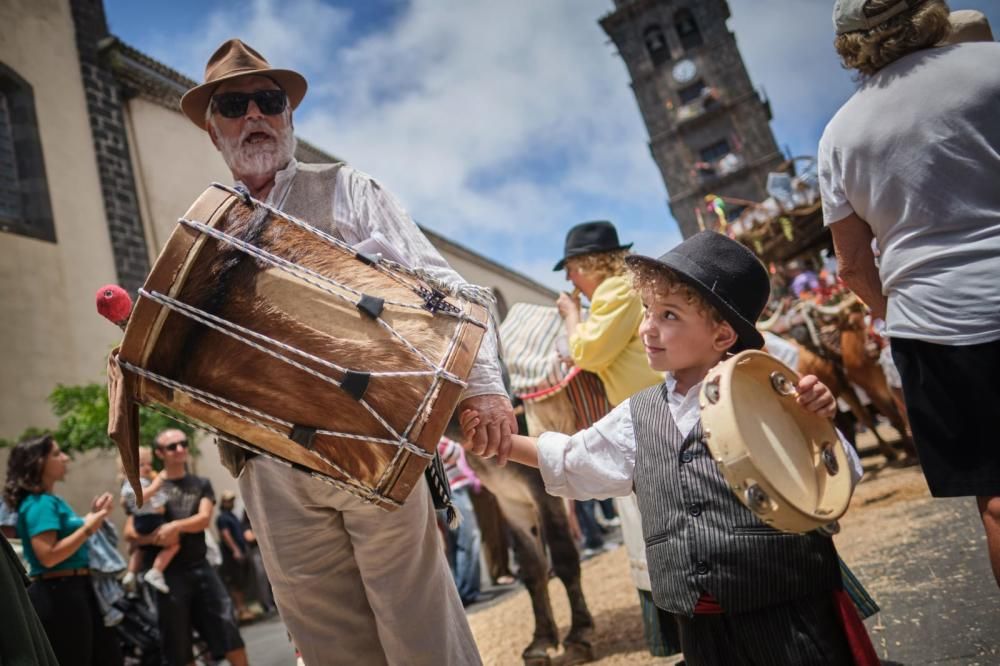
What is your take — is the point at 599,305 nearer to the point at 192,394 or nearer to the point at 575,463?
the point at 575,463

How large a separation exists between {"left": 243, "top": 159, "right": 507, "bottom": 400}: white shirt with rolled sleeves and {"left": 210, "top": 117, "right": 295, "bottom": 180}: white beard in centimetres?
4

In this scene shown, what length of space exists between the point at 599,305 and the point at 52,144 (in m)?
9.87

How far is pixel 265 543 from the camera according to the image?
6.56 feet

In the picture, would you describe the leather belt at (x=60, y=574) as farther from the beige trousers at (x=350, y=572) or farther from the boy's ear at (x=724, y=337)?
the boy's ear at (x=724, y=337)

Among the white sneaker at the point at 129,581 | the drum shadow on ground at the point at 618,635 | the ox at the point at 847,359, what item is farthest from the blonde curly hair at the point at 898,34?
the white sneaker at the point at 129,581

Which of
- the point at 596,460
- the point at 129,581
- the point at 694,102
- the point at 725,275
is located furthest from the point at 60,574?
the point at 694,102

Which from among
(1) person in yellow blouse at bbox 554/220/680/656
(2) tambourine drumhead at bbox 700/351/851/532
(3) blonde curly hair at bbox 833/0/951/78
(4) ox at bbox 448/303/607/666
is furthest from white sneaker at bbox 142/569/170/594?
(3) blonde curly hair at bbox 833/0/951/78

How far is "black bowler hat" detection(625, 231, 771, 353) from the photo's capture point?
5.48 feet

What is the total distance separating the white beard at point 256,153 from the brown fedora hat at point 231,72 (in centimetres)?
16

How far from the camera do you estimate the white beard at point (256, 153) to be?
7.02ft

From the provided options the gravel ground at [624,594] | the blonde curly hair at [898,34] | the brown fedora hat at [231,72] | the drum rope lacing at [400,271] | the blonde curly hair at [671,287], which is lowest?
the gravel ground at [624,594]

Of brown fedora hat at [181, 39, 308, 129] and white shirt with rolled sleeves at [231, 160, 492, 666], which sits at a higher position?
brown fedora hat at [181, 39, 308, 129]

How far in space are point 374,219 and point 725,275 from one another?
102cm

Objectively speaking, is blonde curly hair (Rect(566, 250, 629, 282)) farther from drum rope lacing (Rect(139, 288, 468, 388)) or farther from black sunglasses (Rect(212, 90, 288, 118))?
drum rope lacing (Rect(139, 288, 468, 388))
